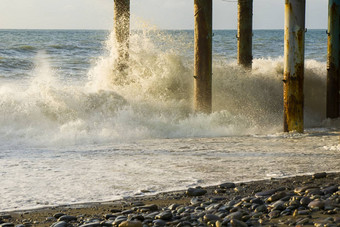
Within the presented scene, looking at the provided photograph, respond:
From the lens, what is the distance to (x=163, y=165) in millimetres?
7137

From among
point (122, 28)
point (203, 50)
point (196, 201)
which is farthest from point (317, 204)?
point (122, 28)

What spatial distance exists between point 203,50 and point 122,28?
2443 millimetres

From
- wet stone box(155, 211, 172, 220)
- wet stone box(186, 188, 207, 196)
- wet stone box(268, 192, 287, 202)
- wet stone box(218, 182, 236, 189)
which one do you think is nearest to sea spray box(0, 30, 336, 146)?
wet stone box(218, 182, 236, 189)

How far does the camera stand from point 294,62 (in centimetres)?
912

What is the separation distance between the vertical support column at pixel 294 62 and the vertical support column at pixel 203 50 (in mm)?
1281

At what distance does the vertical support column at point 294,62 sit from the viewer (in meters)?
9.03

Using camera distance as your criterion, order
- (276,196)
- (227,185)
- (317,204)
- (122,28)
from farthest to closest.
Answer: (122,28) → (227,185) → (276,196) → (317,204)

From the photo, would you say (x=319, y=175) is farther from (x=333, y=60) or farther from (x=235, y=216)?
(x=333, y=60)

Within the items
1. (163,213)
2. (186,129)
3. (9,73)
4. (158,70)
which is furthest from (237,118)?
(9,73)

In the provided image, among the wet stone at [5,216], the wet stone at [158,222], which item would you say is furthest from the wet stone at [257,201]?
the wet stone at [5,216]

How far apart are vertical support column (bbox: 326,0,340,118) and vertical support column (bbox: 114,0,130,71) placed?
3.75 metres

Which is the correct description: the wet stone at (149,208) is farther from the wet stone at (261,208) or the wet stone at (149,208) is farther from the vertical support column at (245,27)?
the vertical support column at (245,27)

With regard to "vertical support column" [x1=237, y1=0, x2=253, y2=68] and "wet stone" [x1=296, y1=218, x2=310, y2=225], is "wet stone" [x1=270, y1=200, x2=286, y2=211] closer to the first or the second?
"wet stone" [x1=296, y1=218, x2=310, y2=225]

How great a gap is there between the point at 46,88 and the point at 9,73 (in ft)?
27.5
